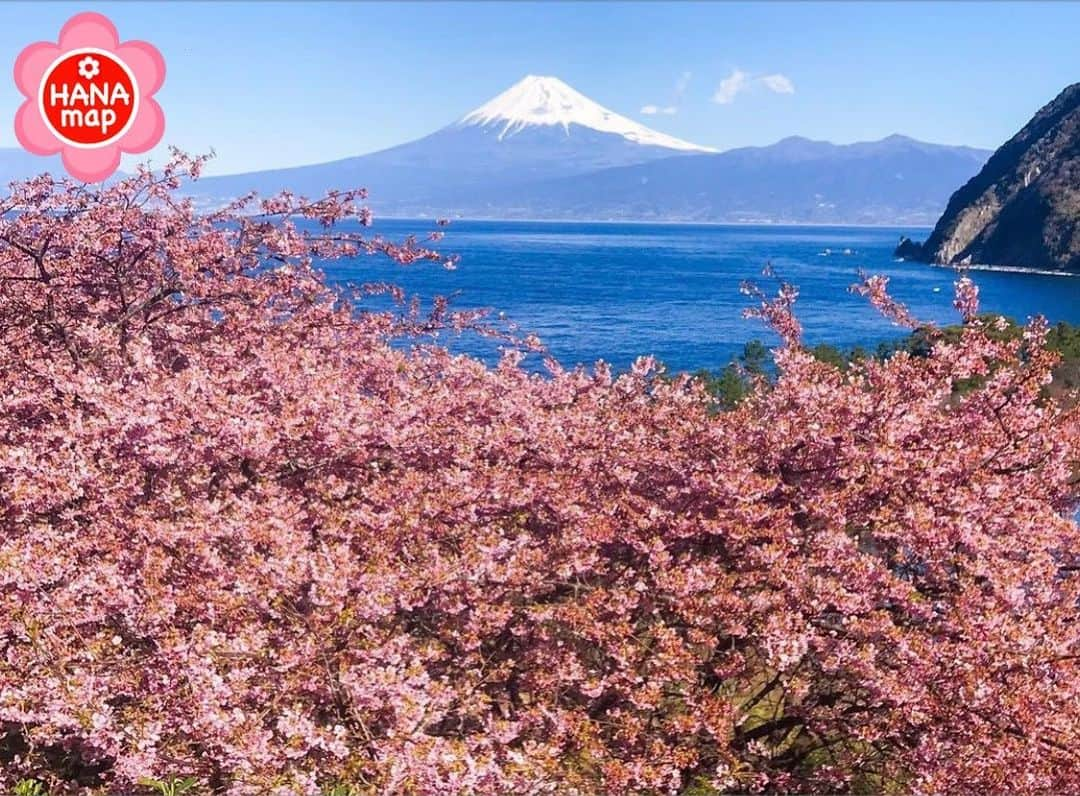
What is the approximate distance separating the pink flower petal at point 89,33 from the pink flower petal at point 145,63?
12 cm

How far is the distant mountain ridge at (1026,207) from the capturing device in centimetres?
13225

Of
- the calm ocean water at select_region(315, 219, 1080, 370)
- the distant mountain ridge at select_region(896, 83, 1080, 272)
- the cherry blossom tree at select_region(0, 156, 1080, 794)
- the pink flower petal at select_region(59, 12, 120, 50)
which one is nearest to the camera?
the cherry blossom tree at select_region(0, 156, 1080, 794)

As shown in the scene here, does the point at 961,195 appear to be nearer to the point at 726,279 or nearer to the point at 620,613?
the point at 726,279

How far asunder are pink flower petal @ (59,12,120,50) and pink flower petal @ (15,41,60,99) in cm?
15

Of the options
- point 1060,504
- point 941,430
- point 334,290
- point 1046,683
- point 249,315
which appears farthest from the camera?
point 334,290

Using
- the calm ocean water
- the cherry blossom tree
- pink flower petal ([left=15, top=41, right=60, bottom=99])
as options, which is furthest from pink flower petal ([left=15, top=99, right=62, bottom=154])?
the calm ocean water

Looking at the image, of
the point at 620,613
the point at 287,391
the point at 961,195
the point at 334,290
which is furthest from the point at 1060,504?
the point at 961,195

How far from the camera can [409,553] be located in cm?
582

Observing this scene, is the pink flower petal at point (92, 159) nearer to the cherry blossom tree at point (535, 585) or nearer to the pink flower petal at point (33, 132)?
the pink flower petal at point (33, 132)

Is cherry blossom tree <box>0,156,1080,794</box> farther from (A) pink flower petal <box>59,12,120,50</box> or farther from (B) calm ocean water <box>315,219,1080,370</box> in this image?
(B) calm ocean water <box>315,219,1080,370</box>

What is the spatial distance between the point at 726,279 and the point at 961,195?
87.2 m

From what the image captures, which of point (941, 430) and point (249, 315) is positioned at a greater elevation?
point (249, 315)

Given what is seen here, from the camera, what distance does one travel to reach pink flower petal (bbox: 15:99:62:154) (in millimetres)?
8688

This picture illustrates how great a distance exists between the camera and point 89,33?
8484 mm
